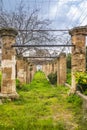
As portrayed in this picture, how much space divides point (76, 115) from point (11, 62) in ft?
18.2

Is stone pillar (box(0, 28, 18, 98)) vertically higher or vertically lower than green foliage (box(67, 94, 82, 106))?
higher

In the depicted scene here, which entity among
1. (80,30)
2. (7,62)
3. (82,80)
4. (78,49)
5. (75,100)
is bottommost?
(75,100)

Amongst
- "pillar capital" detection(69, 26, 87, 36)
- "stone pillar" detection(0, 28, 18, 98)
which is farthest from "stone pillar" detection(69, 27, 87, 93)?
"stone pillar" detection(0, 28, 18, 98)

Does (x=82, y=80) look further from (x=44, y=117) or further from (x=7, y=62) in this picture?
(x=7, y=62)

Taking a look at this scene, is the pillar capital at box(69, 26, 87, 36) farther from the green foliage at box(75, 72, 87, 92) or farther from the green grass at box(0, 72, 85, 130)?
the green grass at box(0, 72, 85, 130)

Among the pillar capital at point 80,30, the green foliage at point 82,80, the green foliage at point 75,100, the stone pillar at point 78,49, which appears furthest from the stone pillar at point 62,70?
the green foliage at point 75,100

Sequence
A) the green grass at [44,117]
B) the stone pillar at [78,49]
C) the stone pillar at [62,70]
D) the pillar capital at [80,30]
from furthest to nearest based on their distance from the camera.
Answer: the stone pillar at [62,70]
the stone pillar at [78,49]
the pillar capital at [80,30]
the green grass at [44,117]

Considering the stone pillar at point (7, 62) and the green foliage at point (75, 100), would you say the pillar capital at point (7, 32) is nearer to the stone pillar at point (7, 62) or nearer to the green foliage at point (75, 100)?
the stone pillar at point (7, 62)

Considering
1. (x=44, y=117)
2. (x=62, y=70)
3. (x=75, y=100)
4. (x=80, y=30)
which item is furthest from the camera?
(x=62, y=70)

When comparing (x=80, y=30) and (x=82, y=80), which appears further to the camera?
(x=80, y=30)

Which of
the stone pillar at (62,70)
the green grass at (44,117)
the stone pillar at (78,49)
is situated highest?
the stone pillar at (78,49)

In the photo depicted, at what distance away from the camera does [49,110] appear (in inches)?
461

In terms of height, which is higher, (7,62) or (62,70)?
(7,62)

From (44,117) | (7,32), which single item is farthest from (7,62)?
(44,117)
